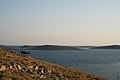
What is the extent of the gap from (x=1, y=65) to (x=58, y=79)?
657 cm

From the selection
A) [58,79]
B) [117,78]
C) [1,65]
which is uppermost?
[1,65]

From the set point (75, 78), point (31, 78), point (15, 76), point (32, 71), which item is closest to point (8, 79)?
point (15, 76)

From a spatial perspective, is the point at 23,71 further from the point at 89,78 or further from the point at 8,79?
the point at 89,78

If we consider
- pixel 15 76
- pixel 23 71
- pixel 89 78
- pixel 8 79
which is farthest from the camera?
pixel 89 78

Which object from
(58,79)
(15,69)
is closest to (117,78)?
(58,79)

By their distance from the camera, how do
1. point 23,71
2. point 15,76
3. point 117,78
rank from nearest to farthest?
point 15,76 → point 23,71 → point 117,78

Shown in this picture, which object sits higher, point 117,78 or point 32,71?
point 32,71

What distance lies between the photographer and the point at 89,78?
38219 millimetres

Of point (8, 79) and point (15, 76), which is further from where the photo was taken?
point (15, 76)

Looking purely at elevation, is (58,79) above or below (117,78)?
above

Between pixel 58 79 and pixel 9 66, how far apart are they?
18.5ft

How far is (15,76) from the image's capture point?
78.2ft

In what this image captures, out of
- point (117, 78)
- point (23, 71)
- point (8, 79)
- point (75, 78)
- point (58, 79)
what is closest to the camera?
point (8, 79)

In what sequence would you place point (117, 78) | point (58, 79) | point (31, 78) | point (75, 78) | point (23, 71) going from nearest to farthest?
point (31, 78) → point (23, 71) → point (58, 79) → point (75, 78) → point (117, 78)
